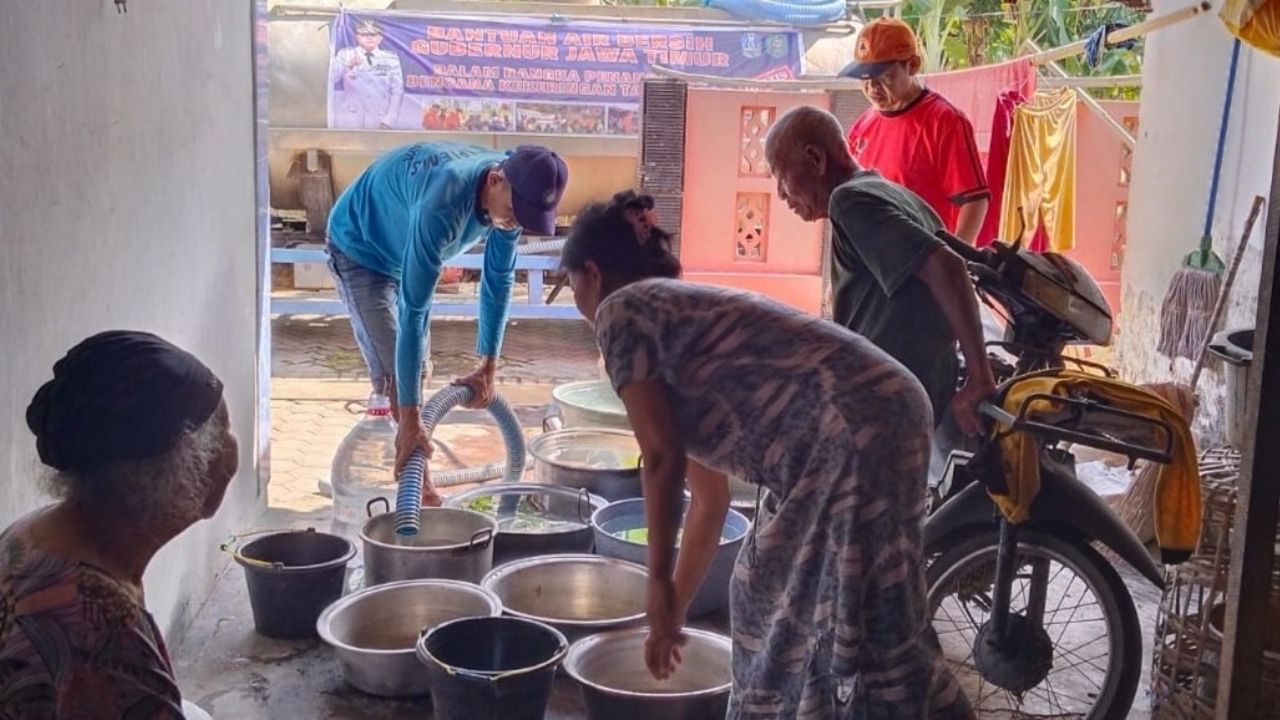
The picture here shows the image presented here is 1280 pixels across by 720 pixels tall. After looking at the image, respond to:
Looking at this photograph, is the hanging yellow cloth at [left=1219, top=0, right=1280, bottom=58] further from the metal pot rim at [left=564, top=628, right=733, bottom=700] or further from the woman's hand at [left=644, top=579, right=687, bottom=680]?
the woman's hand at [left=644, top=579, right=687, bottom=680]

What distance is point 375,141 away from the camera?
11.3m

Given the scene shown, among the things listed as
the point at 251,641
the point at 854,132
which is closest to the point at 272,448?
the point at 251,641

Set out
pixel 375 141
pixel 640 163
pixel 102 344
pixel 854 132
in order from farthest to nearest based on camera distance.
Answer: pixel 375 141, pixel 640 163, pixel 854 132, pixel 102 344

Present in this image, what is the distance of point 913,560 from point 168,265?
2.54 m

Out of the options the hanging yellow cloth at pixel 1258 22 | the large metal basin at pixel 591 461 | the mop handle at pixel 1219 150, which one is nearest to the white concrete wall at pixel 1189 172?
the mop handle at pixel 1219 150

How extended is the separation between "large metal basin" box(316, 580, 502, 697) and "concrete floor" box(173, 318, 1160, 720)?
8 cm

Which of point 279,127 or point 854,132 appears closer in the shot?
point 854,132

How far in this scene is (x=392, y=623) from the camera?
3.79 meters

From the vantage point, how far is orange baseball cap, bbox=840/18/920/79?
428cm

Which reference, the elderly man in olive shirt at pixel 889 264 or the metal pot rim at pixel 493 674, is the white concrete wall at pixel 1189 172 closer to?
the elderly man in olive shirt at pixel 889 264

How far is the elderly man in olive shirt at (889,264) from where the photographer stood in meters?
3.04

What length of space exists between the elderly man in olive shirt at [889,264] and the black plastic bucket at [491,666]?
122 centimetres

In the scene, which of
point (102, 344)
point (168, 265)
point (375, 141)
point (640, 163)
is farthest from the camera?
point (375, 141)

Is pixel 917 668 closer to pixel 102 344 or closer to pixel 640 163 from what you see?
pixel 102 344
